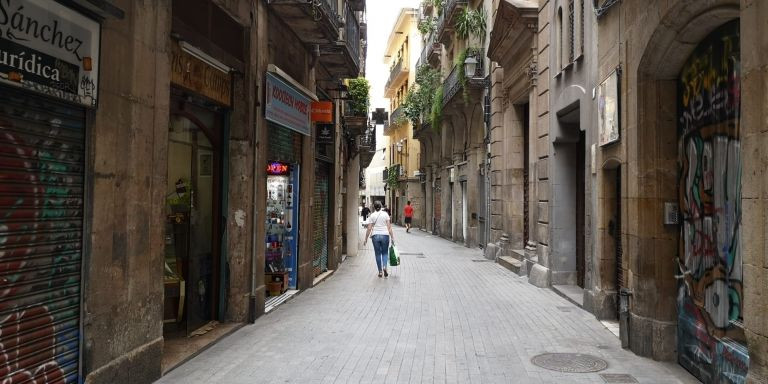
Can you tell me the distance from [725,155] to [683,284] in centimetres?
183

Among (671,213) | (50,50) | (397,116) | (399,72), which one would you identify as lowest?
(671,213)

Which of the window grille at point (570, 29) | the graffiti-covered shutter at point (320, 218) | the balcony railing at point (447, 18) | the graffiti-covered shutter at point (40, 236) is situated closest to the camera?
the graffiti-covered shutter at point (40, 236)

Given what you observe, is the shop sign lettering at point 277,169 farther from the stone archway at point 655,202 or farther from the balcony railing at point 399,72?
the balcony railing at point 399,72

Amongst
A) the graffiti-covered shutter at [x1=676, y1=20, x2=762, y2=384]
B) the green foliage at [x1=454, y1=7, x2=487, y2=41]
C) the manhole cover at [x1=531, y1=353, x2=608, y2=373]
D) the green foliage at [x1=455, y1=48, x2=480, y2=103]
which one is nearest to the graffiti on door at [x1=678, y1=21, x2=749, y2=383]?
the graffiti-covered shutter at [x1=676, y1=20, x2=762, y2=384]

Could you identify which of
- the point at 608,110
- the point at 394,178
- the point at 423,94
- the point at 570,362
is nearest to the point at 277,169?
the point at 608,110

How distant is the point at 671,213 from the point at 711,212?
1.07 metres

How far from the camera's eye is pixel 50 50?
4.39 m

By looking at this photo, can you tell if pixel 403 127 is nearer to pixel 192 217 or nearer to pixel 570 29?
pixel 570 29

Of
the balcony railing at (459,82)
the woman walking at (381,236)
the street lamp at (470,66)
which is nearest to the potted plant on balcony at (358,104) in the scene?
the street lamp at (470,66)

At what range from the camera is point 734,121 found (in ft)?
17.6

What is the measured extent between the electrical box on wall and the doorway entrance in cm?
599

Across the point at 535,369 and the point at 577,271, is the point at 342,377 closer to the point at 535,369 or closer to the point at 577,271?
the point at 535,369

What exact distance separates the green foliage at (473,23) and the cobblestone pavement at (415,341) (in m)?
12.3

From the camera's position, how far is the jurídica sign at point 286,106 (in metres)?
9.51
